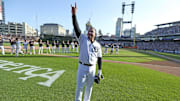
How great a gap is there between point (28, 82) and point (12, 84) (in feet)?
1.76

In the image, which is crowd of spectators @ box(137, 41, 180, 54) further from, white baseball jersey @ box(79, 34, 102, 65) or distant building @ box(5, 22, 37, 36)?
distant building @ box(5, 22, 37, 36)

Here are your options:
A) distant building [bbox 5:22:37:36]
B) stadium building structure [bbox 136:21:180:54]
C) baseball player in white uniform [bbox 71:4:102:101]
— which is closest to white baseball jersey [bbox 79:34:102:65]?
baseball player in white uniform [bbox 71:4:102:101]

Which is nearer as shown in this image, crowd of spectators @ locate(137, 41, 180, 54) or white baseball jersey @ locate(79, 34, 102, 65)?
white baseball jersey @ locate(79, 34, 102, 65)

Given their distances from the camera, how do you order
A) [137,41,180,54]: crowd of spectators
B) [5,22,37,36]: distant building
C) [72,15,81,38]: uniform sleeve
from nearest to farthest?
[72,15,81,38]: uniform sleeve < [137,41,180,54]: crowd of spectators < [5,22,37,36]: distant building

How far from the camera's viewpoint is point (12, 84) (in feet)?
12.3

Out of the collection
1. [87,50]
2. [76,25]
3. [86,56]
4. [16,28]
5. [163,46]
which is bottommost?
[86,56]

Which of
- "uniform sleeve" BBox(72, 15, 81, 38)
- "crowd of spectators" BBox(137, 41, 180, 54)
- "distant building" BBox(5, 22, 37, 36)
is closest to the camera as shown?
"uniform sleeve" BBox(72, 15, 81, 38)

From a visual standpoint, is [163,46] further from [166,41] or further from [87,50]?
[87,50]

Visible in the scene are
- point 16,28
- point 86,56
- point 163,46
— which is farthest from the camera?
point 16,28

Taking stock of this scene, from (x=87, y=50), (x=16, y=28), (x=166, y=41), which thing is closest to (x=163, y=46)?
(x=166, y=41)

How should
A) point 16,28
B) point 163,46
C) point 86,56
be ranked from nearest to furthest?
point 86,56, point 163,46, point 16,28

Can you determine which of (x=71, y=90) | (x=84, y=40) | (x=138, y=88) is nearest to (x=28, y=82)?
(x=71, y=90)

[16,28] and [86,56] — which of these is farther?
[16,28]

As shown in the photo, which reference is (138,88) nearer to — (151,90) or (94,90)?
(151,90)
